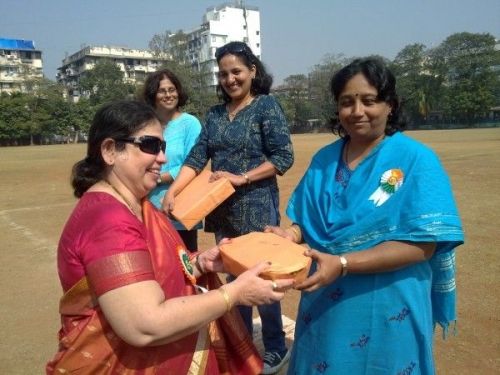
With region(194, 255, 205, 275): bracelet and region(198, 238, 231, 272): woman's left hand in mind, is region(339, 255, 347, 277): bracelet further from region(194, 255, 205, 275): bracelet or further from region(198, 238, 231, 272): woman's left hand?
region(194, 255, 205, 275): bracelet

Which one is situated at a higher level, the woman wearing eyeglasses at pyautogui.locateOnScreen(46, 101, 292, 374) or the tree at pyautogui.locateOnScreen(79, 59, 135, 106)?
the tree at pyautogui.locateOnScreen(79, 59, 135, 106)

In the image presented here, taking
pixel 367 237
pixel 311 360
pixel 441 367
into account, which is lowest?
pixel 441 367

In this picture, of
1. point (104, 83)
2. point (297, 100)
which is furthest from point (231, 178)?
point (297, 100)

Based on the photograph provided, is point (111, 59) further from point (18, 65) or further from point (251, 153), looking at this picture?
point (251, 153)

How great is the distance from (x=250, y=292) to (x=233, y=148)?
1.46 m

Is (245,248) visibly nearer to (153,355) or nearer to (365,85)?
(153,355)

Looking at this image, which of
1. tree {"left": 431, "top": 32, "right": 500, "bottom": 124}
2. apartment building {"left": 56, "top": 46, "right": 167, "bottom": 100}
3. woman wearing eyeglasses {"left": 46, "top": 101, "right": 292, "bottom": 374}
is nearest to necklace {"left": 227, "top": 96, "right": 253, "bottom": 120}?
woman wearing eyeglasses {"left": 46, "top": 101, "right": 292, "bottom": 374}

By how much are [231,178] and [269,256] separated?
3.62ft

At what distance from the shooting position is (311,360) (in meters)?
2.07

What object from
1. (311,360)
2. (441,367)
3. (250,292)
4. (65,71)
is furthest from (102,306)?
(65,71)

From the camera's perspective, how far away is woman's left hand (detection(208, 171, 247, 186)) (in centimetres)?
284

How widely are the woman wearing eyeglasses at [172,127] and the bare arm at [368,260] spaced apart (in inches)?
80.0

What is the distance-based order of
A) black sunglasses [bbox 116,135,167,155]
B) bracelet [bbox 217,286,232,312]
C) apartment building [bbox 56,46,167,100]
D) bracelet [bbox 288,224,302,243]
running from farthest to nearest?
apartment building [bbox 56,46,167,100] → bracelet [bbox 288,224,302,243] → black sunglasses [bbox 116,135,167,155] → bracelet [bbox 217,286,232,312]

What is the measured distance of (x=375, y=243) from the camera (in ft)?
5.99
